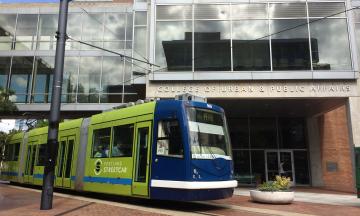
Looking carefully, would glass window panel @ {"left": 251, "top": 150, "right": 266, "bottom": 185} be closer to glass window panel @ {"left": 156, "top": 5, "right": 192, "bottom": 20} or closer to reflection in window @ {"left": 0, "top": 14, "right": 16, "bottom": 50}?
glass window panel @ {"left": 156, "top": 5, "right": 192, "bottom": 20}

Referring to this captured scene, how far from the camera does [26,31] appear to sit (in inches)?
1096

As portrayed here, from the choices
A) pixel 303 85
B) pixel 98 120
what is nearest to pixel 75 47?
pixel 98 120

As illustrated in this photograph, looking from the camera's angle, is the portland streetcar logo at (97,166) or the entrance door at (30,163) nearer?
the portland streetcar logo at (97,166)

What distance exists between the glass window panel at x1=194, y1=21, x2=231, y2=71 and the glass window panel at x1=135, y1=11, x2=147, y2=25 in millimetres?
4355

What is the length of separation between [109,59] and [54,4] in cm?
756

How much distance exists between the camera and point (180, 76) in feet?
66.7

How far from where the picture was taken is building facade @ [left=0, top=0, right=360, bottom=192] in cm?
2003

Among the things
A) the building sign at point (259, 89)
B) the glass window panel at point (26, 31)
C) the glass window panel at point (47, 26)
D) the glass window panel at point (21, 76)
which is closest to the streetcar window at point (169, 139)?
the building sign at point (259, 89)

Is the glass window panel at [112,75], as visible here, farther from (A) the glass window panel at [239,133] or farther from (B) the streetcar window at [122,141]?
(B) the streetcar window at [122,141]

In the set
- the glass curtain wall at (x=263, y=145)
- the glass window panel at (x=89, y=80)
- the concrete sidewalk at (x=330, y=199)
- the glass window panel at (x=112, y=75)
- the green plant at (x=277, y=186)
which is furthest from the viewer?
the glass curtain wall at (x=263, y=145)

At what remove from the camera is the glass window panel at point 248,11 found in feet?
69.3

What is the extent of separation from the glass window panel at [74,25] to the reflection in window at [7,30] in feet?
13.2

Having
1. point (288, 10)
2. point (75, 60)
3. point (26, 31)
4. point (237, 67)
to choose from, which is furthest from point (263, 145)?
point (26, 31)

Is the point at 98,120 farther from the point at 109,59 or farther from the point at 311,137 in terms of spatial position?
the point at 311,137
